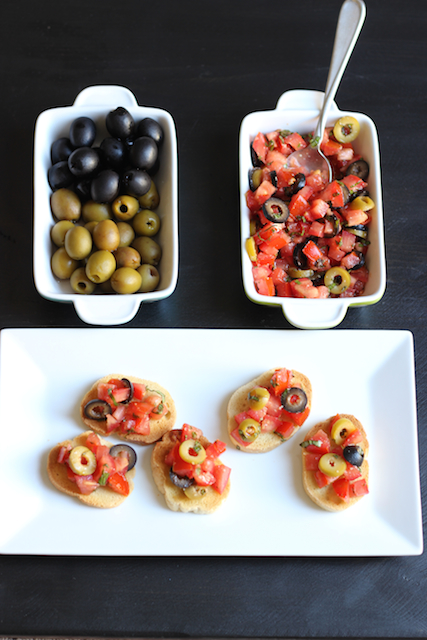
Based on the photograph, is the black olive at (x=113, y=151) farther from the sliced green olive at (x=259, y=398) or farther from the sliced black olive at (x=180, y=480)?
the sliced black olive at (x=180, y=480)

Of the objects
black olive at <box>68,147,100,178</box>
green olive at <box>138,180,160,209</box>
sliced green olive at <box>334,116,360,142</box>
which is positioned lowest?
green olive at <box>138,180,160,209</box>

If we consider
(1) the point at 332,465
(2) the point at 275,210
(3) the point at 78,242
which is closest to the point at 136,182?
(3) the point at 78,242

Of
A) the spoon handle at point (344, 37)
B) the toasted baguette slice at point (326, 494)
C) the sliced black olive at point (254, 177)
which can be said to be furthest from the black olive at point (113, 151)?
the toasted baguette slice at point (326, 494)

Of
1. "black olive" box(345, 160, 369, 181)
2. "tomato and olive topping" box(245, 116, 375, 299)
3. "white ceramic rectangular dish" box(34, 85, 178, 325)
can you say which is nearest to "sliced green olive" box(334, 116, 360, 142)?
"tomato and olive topping" box(245, 116, 375, 299)

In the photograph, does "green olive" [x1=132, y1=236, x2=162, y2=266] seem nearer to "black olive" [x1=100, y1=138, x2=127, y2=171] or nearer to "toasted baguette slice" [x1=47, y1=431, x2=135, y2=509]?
"black olive" [x1=100, y1=138, x2=127, y2=171]

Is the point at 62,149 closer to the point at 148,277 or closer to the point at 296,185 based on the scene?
the point at 148,277

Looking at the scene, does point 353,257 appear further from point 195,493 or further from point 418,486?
point 195,493

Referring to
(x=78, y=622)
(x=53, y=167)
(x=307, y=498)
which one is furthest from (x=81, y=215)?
(x=78, y=622)

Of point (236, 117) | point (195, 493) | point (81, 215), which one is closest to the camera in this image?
point (195, 493)
